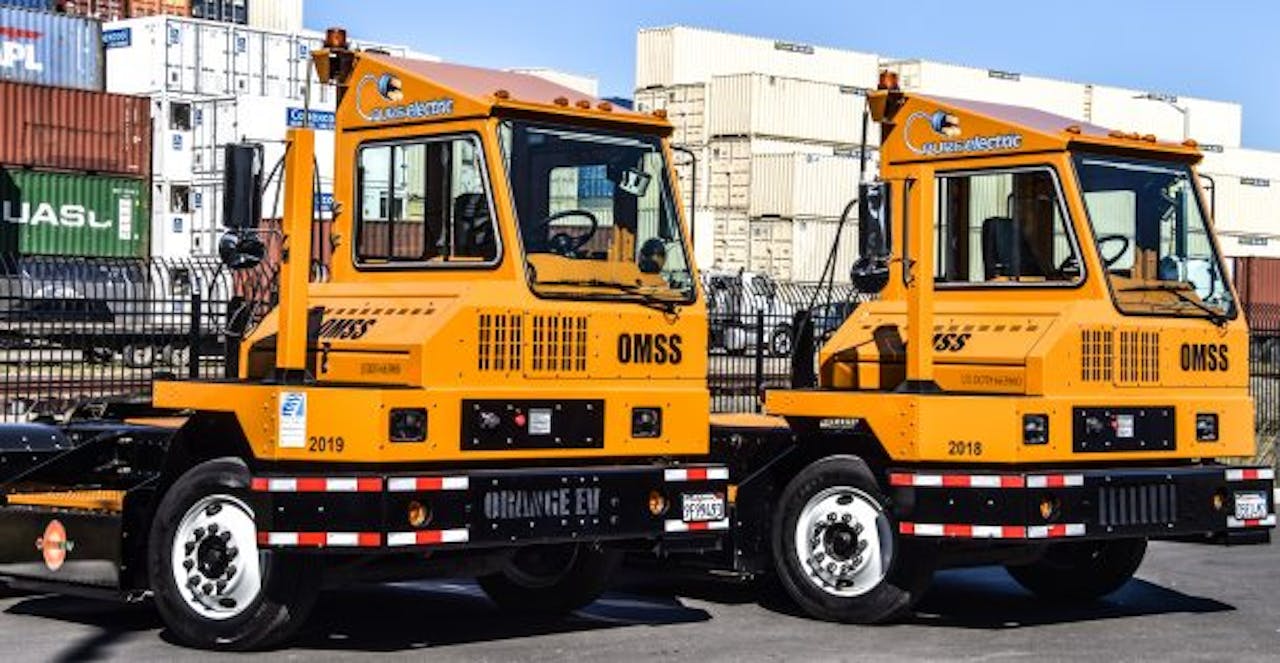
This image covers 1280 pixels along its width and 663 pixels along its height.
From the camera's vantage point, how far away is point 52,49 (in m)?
50.5

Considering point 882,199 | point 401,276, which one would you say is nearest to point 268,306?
point 401,276

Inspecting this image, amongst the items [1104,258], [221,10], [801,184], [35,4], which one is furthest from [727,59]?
[1104,258]

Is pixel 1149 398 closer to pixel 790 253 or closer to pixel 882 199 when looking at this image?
pixel 882 199

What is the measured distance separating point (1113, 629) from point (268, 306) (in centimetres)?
496

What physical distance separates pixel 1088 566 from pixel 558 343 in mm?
4326

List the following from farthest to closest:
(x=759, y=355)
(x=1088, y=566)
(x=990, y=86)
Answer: (x=990, y=86) → (x=759, y=355) → (x=1088, y=566)

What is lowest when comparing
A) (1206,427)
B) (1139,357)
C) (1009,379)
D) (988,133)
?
(1206,427)

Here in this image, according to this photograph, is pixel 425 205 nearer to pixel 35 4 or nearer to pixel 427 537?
pixel 427 537

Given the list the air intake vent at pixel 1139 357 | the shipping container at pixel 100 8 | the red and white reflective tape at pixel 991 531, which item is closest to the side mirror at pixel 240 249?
the red and white reflective tape at pixel 991 531

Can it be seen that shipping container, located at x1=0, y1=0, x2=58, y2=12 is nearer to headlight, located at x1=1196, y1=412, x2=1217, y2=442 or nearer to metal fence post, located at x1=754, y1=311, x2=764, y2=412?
metal fence post, located at x1=754, y1=311, x2=764, y2=412

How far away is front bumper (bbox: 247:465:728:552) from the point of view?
33.2 feet

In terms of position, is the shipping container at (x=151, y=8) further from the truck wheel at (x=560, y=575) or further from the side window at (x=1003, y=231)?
the truck wheel at (x=560, y=575)

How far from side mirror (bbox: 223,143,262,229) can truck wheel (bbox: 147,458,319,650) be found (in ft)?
3.93

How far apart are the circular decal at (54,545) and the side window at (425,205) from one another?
2102 mm
